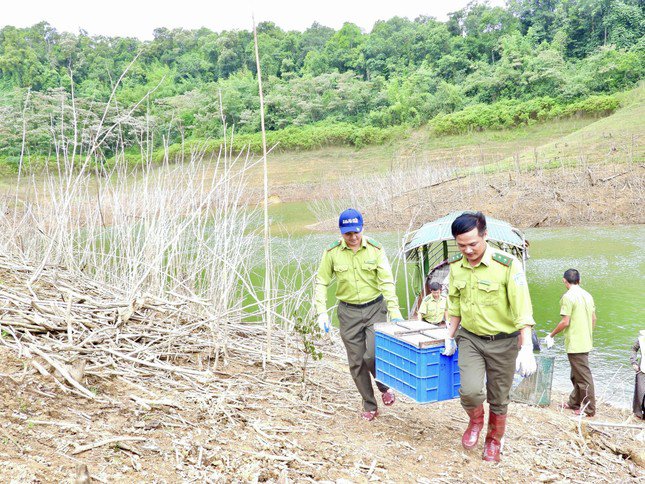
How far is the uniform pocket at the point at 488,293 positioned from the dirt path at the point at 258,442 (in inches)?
39.5

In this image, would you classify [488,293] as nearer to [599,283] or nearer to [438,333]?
[438,333]

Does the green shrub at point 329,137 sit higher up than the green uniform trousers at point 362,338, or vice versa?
the green shrub at point 329,137

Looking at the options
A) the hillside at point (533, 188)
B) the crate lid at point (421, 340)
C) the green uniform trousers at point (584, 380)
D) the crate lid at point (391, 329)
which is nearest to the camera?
the crate lid at point (421, 340)

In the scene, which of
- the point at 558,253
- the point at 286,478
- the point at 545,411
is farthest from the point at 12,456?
the point at 558,253

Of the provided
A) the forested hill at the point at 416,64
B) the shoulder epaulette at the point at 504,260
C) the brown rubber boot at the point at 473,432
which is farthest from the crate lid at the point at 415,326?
the forested hill at the point at 416,64

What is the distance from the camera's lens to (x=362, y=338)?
13.5ft

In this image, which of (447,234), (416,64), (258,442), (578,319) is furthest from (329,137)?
(258,442)

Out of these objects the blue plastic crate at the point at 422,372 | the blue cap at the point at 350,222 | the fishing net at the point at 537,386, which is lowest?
the fishing net at the point at 537,386

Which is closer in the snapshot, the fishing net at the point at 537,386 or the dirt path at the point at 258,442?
the dirt path at the point at 258,442

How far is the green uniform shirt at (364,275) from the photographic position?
4.02 metres

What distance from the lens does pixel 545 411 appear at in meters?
5.29

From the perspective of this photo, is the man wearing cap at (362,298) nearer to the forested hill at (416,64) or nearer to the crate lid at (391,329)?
the crate lid at (391,329)

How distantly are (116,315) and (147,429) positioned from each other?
4.35 ft

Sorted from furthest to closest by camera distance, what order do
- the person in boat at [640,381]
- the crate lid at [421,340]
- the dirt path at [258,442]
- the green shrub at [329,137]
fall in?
the green shrub at [329,137], the person in boat at [640,381], the crate lid at [421,340], the dirt path at [258,442]
